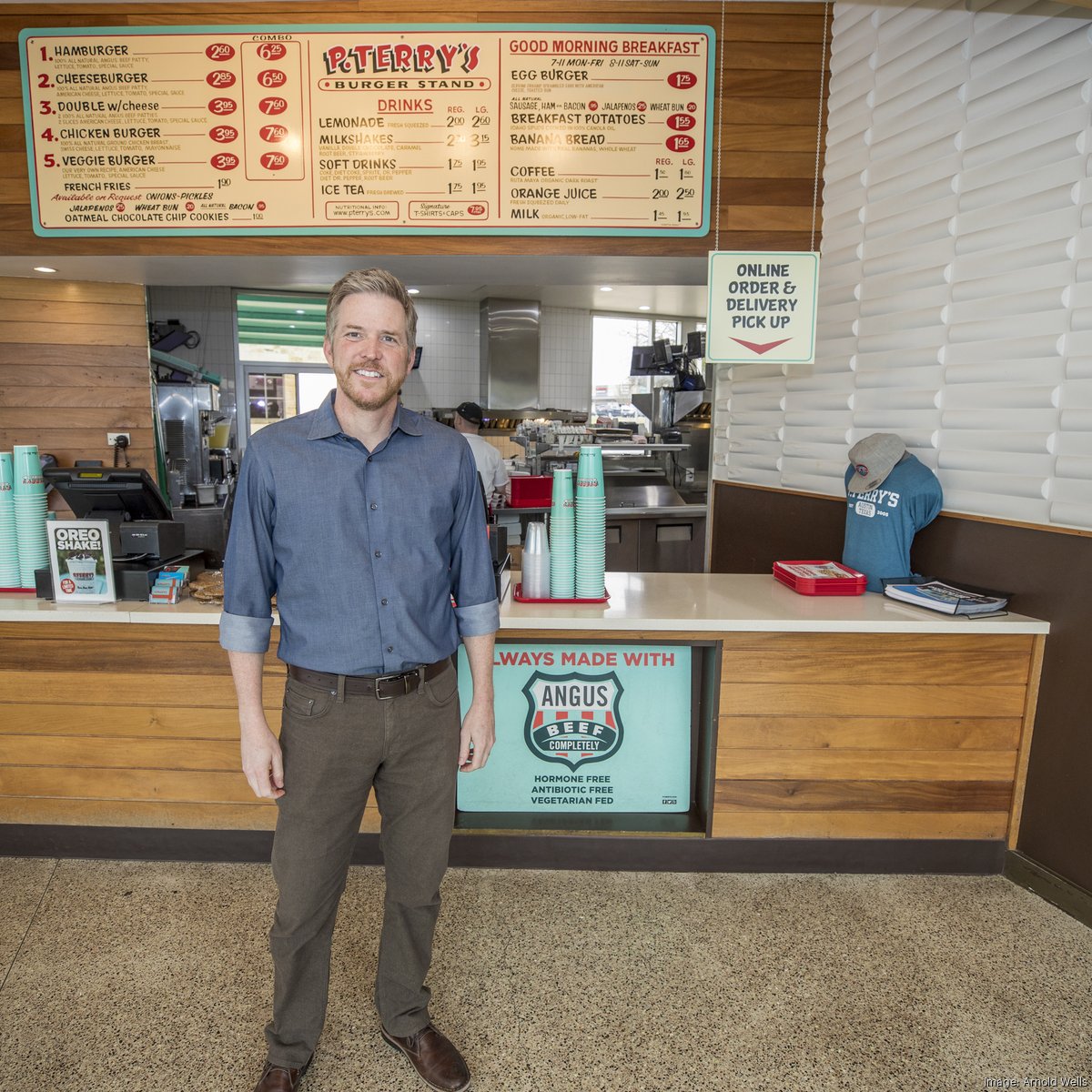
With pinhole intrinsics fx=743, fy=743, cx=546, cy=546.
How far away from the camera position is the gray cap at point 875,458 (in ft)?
9.00

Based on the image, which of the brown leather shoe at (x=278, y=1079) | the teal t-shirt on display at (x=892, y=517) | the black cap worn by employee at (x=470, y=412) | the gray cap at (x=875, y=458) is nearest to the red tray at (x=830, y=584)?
the teal t-shirt on display at (x=892, y=517)

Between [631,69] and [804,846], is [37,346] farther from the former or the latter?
[804,846]

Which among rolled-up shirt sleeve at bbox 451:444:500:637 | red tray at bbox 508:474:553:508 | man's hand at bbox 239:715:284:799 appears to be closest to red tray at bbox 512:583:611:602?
rolled-up shirt sleeve at bbox 451:444:500:637

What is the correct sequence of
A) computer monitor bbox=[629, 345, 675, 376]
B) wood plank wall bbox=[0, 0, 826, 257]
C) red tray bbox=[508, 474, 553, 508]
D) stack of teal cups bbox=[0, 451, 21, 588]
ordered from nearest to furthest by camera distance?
stack of teal cups bbox=[0, 451, 21, 588] → wood plank wall bbox=[0, 0, 826, 257] → red tray bbox=[508, 474, 553, 508] → computer monitor bbox=[629, 345, 675, 376]

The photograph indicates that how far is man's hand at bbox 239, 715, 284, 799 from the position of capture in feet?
5.06

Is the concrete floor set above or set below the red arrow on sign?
below

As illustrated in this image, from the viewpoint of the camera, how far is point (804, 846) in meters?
2.54

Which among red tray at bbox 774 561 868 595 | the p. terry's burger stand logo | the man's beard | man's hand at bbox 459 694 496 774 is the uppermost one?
the man's beard

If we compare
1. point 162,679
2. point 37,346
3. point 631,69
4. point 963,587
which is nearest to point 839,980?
point 963,587

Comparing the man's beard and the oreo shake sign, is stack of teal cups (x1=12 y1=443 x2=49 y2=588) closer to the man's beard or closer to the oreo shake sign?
the man's beard

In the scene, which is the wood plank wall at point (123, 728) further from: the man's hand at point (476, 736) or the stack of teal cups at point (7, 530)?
the man's hand at point (476, 736)

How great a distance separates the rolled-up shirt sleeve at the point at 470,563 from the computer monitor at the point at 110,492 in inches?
59.3

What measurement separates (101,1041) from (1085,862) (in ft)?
9.22

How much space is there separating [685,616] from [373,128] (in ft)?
8.00
